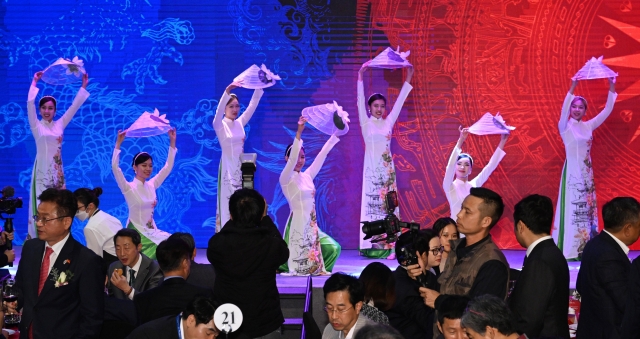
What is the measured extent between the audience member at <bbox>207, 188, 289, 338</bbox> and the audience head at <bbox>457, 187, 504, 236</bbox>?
2.79ft

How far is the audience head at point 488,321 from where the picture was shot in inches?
105

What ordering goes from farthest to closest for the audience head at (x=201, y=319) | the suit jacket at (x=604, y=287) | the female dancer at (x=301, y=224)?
the female dancer at (x=301, y=224) → the suit jacket at (x=604, y=287) → the audience head at (x=201, y=319)

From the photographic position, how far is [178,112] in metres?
8.43

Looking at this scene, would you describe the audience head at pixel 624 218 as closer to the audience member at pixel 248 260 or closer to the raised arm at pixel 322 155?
the audience member at pixel 248 260

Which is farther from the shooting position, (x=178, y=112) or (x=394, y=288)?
(x=178, y=112)

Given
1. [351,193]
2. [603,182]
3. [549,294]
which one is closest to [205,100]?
[351,193]

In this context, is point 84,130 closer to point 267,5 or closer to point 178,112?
point 178,112

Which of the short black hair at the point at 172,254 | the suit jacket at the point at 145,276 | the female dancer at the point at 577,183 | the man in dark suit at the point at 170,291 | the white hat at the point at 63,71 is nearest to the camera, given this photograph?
the man in dark suit at the point at 170,291

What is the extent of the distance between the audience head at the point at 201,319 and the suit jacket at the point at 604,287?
1599 millimetres

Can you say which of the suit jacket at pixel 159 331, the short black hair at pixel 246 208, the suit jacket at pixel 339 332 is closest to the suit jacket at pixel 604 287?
the suit jacket at pixel 339 332

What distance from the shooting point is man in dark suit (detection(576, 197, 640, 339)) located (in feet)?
11.3

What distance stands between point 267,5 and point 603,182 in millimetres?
3699

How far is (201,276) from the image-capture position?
181 inches

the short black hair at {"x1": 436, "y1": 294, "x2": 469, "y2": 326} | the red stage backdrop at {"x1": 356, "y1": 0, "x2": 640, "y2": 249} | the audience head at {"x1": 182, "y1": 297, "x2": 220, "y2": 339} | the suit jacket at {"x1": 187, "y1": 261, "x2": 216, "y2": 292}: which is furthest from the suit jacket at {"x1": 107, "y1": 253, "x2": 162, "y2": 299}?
the red stage backdrop at {"x1": 356, "y1": 0, "x2": 640, "y2": 249}
